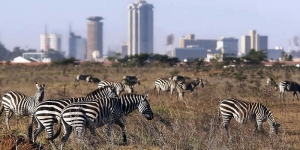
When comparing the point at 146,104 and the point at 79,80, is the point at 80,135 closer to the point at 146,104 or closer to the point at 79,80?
the point at 146,104

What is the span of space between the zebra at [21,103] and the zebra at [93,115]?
8.54 feet

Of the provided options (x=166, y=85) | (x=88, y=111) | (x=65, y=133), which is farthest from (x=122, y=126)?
(x=166, y=85)

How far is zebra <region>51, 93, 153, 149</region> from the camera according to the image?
11.4 m

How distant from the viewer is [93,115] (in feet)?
38.5

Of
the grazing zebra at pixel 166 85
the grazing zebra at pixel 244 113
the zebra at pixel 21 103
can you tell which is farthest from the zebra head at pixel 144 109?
the grazing zebra at pixel 166 85

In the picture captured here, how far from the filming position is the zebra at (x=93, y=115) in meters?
11.4

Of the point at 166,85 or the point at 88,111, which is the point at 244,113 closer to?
the point at 88,111

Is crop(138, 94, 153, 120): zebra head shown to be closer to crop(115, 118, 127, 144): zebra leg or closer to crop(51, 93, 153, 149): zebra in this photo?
crop(51, 93, 153, 149): zebra

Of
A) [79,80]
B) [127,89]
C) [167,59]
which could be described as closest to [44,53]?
[167,59]

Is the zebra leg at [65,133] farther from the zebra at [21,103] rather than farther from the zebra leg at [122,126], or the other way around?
the zebra at [21,103]

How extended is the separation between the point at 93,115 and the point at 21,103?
4159 millimetres

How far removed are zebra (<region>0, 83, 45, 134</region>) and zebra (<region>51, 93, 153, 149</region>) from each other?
8.54 feet

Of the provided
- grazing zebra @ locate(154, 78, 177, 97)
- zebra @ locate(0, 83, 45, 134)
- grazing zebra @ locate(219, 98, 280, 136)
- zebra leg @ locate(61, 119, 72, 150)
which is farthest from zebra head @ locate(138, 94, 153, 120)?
grazing zebra @ locate(154, 78, 177, 97)

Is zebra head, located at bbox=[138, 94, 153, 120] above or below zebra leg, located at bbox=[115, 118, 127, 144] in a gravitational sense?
above
